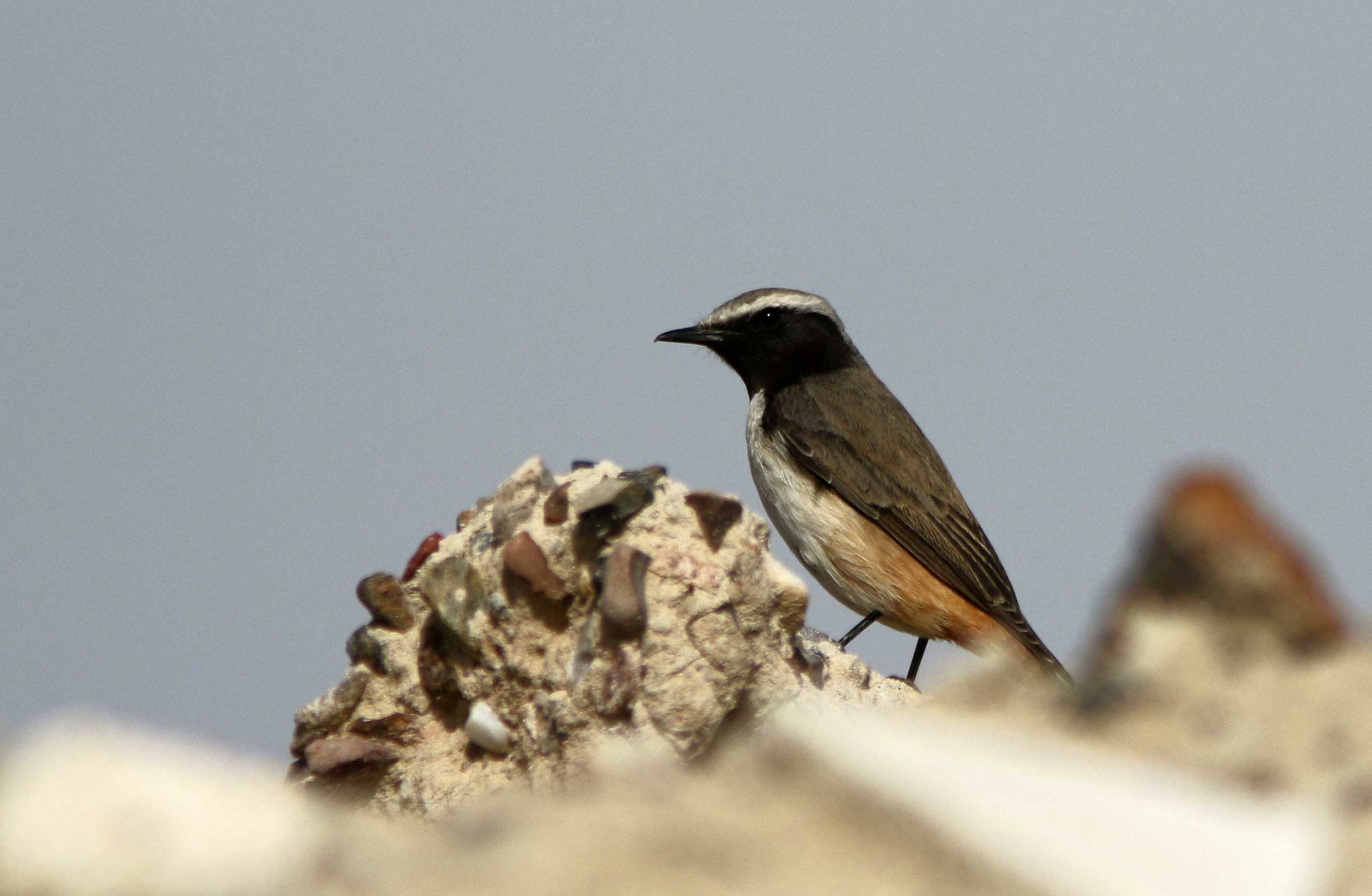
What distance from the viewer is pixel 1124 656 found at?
273 cm

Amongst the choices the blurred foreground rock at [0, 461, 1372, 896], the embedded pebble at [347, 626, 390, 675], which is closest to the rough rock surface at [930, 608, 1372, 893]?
the blurred foreground rock at [0, 461, 1372, 896]

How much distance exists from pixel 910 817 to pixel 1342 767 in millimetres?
763

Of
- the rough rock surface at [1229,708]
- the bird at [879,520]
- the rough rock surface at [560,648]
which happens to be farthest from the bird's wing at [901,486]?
the rough rock surface at [1229,708]

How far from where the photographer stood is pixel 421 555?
5293 mm

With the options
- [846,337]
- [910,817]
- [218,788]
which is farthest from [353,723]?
[846,337]

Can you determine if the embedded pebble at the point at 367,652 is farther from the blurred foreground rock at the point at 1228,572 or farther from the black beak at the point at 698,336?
the black beak at the point at 698,336

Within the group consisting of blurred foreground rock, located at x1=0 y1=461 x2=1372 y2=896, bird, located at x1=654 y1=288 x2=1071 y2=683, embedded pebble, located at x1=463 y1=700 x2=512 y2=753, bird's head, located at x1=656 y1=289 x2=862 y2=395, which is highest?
bird's head, located at x1=656 y1=289 x2=862 y2=395

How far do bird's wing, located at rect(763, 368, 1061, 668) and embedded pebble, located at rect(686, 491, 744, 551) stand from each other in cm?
422

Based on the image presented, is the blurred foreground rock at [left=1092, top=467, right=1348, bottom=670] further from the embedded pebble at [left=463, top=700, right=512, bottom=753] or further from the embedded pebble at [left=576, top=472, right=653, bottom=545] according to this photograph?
the embedded pebble at [left=463, top=700, right=512, bottom=753]

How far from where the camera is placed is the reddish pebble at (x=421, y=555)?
5.23 metres

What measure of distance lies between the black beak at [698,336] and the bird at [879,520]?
55cm

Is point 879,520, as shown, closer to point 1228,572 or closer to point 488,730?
point 488,730

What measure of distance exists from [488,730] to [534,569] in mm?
507

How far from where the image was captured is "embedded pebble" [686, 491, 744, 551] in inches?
191
